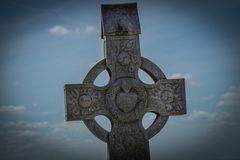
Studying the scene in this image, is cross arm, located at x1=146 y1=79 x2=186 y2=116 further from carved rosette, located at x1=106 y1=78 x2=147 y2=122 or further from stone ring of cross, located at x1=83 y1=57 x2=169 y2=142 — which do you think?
carved rosette, located at x1=106 y1=78 x2=147 y2=122

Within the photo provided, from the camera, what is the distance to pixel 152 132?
9500 millimetres

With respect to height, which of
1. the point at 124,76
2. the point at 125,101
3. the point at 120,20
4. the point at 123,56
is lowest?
the point at 125,101

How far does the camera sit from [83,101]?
9.38m

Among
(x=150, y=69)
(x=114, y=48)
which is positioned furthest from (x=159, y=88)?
(x=114, y=48)

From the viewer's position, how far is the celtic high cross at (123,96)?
30.6 feet

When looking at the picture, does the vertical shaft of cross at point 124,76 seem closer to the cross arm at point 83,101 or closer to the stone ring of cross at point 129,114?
the stone ring of cross at point 129,114

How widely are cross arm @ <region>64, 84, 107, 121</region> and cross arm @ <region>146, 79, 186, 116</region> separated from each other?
868 millimetres

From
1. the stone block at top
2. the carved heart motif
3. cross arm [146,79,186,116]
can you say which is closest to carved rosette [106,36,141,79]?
the stone block at top

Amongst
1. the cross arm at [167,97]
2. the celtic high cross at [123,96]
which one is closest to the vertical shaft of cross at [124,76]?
the celtic high cross at [123,96]

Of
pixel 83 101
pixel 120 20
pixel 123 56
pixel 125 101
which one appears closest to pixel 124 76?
pixel 123 56

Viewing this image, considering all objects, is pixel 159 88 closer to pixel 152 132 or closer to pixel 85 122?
pixel 152 132

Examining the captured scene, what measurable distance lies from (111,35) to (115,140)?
1.83 meters

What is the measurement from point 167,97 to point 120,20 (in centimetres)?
160

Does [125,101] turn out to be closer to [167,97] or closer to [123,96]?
[123,96]
